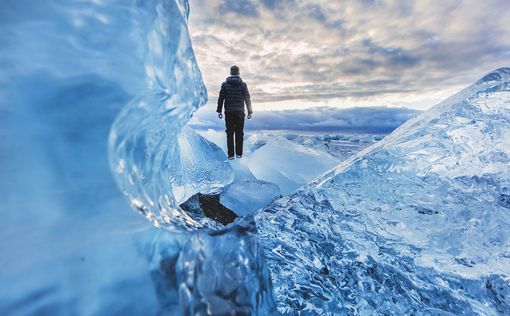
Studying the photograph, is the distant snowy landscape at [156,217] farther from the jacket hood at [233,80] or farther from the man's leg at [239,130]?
the jacket hood at [233,80]

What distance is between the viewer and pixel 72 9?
0.88 m

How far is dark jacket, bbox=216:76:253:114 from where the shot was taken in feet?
17.3

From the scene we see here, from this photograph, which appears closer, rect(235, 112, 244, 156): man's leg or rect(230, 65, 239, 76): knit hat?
rect(230, 65, 239, 76): knit hat

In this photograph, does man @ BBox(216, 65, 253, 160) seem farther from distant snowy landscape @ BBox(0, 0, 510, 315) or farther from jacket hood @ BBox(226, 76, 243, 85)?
distant snowy landscape @ BBox(0, 0, 510, 315)

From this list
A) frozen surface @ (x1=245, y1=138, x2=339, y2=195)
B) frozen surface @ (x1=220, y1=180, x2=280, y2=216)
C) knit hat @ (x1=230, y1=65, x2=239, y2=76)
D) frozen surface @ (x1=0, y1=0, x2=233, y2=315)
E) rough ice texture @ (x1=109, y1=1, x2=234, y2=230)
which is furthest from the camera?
knit hat @ (x1=230, y1=65, x2=239, y2=76)

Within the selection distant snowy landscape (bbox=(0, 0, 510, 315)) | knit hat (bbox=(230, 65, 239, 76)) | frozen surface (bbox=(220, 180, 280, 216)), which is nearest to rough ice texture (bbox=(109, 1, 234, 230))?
distant snowy landscape (bbox=(0, 0, 510, 315))

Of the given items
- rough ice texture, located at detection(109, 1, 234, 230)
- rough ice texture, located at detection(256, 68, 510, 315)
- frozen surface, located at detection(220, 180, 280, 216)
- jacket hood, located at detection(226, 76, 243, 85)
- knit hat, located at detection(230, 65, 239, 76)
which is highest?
knit hat, located at detection(230, 65, 239, 76)

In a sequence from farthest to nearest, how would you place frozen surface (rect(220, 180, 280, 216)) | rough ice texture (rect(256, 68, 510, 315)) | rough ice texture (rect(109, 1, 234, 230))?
1. frozen surface (rect(220, 180, 280, 216))
2. rough ice texture (rect(256, 68, 510, 315))
3. rough ice texture (rect(109, 1, 234, 230))

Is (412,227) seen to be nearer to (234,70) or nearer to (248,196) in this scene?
(248,196)

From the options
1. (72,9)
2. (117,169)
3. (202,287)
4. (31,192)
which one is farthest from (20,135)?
(202,287)

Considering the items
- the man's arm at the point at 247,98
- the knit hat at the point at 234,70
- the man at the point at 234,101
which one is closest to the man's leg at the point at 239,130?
the man at the point at 234,101

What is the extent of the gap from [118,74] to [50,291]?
70 centimetres

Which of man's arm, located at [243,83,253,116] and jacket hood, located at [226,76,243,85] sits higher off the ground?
jacket hood, located at [226,76,243,85]

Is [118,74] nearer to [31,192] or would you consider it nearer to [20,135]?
[20,135]
